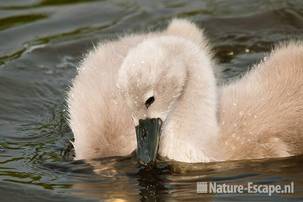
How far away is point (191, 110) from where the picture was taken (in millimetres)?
6668

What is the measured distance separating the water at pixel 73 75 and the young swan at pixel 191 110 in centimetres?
11

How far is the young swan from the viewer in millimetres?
6391

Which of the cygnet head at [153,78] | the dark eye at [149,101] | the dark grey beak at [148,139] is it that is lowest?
the dark grey beak at [148,139]

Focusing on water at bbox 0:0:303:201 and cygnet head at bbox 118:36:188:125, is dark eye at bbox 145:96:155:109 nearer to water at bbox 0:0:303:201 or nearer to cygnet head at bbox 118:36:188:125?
cygnet head at bbox 118:36:188:125

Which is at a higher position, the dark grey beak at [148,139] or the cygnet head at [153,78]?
the cygnet head at [153,78]

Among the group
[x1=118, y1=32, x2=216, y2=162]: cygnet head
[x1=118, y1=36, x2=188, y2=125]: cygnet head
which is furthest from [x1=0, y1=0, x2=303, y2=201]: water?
[x1=118, y1=36, x2=188, y2=125]: cygnet head

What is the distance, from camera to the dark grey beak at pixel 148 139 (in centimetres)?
634

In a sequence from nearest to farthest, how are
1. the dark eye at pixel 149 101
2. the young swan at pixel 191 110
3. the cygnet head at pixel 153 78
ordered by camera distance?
the cygnet head at pixel 153 78, the dark eye at pixel 149 101, the young swan at pixel 191 110

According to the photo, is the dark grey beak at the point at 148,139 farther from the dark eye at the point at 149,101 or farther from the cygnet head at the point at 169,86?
the dark eye at the point at 149,101

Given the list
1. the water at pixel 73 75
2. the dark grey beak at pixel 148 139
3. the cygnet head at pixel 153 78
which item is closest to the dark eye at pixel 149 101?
the cygnet head at pixel 153 78

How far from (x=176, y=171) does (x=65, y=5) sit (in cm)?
425

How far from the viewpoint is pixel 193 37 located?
299 inches

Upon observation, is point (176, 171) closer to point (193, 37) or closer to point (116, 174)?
point (116, 174)

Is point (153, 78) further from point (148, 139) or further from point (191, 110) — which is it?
point (191, 110)
